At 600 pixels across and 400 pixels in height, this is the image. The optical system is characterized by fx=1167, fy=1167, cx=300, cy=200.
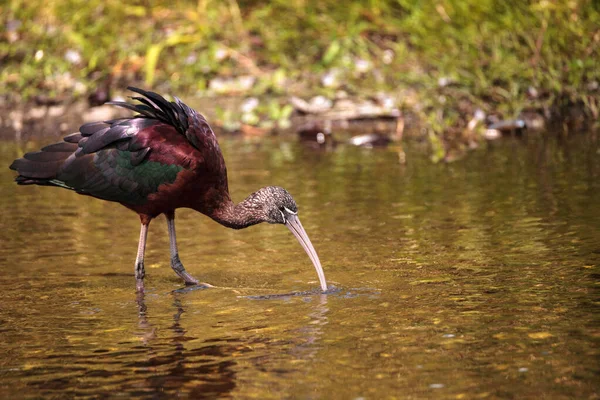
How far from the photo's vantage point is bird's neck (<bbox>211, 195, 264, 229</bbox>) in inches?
310

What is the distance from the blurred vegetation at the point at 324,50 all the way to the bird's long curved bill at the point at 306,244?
4.87m

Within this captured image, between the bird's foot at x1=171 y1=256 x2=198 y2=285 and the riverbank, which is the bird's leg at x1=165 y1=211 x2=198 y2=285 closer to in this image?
the bird's foot at x1=171 y1=256 x2=198 y2=285

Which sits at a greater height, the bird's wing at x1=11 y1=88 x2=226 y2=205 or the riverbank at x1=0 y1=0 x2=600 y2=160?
the riverbank at x1=0 y1=0 x2=600 y2=160

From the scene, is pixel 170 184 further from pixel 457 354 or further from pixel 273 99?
pixel 273 99

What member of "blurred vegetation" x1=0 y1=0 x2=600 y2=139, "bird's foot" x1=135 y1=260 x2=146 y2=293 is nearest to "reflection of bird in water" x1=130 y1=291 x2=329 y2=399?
"bird's foot" x1=135 y1=260 x2=146 y2=293

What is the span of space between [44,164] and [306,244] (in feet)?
6.33

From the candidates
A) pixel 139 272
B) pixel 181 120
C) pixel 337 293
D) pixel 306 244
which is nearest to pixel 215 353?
pixel 337 293

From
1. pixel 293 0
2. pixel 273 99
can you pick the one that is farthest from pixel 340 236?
pixel 293 0

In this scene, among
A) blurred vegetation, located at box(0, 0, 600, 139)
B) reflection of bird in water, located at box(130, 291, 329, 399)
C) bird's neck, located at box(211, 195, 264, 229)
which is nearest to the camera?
reflection of bird in water, located at box(130, 291, 329, 399)

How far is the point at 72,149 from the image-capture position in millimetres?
7988

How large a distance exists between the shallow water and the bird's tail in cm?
59

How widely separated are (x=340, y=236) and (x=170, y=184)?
1.56 metres

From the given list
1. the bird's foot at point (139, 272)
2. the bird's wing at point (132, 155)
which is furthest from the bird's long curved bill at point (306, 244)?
the bird's foot at point (139, 272)

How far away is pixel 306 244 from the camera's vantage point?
7.45 metres
